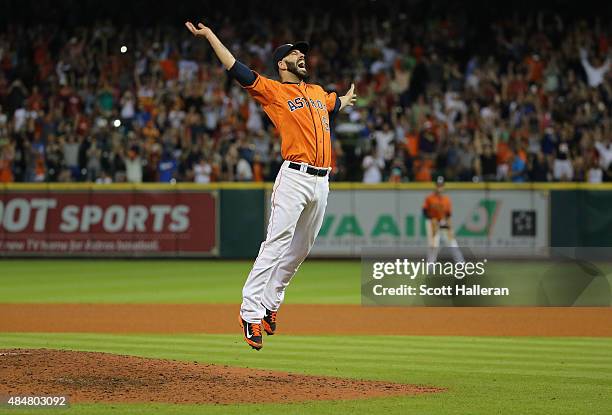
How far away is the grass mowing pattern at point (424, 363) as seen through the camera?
22.7 feet

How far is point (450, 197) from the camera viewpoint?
2191cm

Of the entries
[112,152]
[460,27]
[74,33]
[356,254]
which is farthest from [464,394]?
[74,33]

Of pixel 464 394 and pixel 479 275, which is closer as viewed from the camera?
pixel 464 394

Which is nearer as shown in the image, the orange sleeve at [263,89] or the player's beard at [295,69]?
the orange sleeve at [263,89]

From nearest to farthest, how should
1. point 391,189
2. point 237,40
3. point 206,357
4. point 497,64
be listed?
point 206,357, point 391,189, point 497,64, point 237,40

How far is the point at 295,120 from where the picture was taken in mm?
8086

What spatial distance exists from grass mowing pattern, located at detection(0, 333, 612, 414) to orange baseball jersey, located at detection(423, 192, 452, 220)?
8.23m

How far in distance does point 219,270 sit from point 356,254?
3206 mm

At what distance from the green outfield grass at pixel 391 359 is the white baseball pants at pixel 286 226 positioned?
0.84m

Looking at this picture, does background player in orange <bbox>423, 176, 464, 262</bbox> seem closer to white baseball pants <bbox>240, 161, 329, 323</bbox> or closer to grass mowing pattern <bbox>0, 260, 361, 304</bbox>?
grass mowing pattern <bbox>0, 260, 361, 304</bbox>

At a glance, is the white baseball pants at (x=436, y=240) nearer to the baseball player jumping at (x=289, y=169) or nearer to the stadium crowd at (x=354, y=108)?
the stadium crowd at (x=354, y=108)

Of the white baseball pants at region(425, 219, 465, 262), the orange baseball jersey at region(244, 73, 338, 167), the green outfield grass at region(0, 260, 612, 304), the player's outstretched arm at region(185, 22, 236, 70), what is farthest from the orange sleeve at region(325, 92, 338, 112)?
the white baseball pants at region(425, 219, 465, 262)

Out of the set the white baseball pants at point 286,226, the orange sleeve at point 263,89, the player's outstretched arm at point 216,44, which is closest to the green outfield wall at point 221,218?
the white baseball pants at point 286,226

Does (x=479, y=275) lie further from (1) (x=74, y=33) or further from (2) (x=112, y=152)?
(1) (x=74, y=33)
